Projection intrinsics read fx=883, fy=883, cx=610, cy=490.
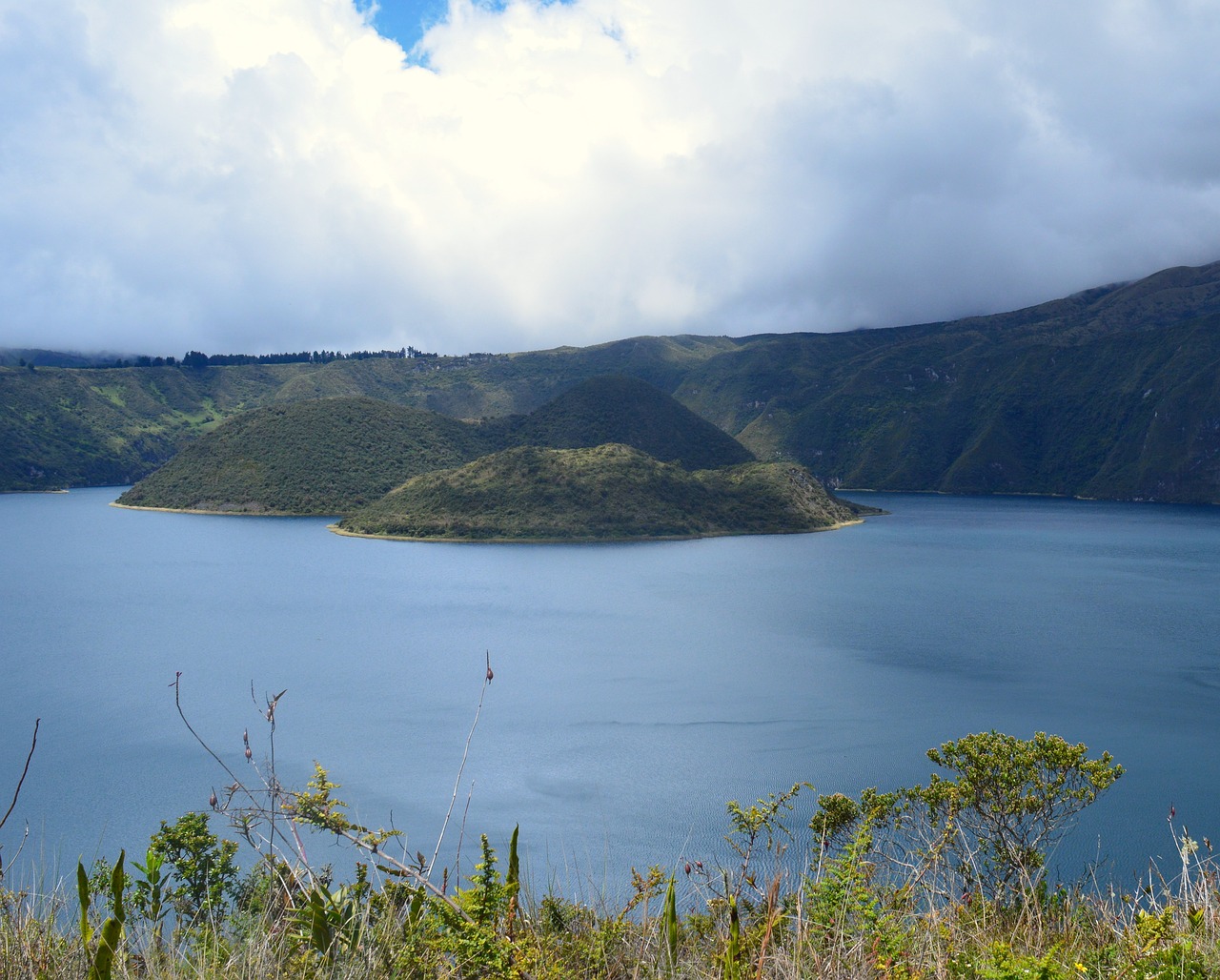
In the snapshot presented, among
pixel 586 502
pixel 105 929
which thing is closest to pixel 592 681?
pixel 105 929

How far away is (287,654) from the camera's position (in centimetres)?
4484

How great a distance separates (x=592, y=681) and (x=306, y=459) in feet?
300

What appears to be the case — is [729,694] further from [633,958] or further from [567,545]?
[567,545]

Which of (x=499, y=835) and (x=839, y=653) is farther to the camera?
(x=839, y=653)

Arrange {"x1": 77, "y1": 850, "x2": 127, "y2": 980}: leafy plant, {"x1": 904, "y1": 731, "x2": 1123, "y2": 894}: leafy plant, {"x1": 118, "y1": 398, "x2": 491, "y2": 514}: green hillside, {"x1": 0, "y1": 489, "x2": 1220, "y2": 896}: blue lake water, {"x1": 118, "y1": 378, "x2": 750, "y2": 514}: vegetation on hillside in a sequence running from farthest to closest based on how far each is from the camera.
Result: {"x1": 118, "y1": 378, "x2": 750, "y2": 514}: vegetation on hillside → {"x1": 118, "y1": 398, "x2": 491, "y2": 514}: green hillside → {"x1": 0, "y1": 489, "x2": 1220, "y2": 896}: blue lake water → {"x1": 904, "y1": 731, "x2": 1123, "y2": 894}: leafy plant → {"x1": 77, "y1": 850, "x2": 127, "y2": 980}: leafy plant

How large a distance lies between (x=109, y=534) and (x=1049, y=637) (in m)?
88.5

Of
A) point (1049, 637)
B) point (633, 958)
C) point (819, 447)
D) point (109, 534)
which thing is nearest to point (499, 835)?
point (633, 958)

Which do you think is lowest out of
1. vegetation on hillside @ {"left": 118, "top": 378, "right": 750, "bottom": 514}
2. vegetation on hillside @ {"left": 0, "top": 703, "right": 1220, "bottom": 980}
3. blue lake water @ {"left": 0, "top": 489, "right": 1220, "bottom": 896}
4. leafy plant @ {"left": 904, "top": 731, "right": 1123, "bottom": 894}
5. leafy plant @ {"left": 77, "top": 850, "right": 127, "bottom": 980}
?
blue lake water @ {"left": 0, "top": 489, "right": 1220, "bottom": 896}

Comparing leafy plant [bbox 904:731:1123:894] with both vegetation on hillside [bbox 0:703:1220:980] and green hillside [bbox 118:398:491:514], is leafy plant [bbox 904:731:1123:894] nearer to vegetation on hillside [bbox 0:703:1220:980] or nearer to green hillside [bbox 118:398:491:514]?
vegetation on hillside [bbox 0:703:1220:980]

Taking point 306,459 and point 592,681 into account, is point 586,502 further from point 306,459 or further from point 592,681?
point 592,681

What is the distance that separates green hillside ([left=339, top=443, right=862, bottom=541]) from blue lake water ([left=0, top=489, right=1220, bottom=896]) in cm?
1186

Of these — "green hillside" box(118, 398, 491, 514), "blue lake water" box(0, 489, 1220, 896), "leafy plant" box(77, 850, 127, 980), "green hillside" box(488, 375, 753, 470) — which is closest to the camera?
"leafy plant" box(77, 850, 127, 980)

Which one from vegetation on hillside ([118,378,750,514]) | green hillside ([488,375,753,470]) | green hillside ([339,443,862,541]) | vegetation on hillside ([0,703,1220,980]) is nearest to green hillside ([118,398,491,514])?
vegetation on hillside ([118,378,750,514])

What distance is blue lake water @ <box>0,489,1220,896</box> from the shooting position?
25234 mm
